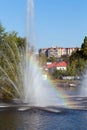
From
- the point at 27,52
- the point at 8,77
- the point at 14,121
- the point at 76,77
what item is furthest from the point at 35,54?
the point at 76,77

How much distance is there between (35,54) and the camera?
35844 mm

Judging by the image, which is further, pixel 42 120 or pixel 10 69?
pixel 10 69

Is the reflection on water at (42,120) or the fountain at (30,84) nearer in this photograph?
the reflection on water at (42,120)

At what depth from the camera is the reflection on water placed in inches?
886

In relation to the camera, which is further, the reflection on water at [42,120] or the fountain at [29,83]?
the fountain at [29,83]

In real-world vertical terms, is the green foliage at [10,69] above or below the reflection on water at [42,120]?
above

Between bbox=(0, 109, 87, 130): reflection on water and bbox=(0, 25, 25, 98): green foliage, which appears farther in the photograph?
bbox=(0, 25, 25, 98): green foliage

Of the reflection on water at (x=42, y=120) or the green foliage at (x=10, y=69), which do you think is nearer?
the reflection on water at (x=42, y=120)

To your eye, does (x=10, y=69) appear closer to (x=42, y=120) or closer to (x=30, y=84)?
(x=30, y=84)

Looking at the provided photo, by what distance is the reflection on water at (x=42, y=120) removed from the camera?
22.5 metres

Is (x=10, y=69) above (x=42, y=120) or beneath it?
above

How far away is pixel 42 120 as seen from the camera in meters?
24.5

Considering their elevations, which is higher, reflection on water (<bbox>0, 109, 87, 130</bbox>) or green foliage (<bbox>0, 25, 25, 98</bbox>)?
green foliage (<bbox>0, 25, 25, 98</bbox>)

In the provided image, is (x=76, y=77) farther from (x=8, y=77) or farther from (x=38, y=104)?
(x=38, y=104)
